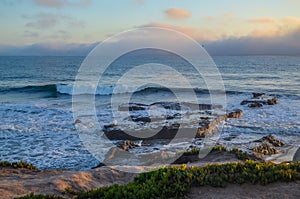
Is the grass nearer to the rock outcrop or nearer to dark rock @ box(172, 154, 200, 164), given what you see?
dark rock @ box(172, 154, 200, 164)

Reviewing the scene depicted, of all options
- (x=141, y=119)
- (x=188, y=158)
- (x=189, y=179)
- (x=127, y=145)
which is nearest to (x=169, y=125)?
(x=141, y=119)

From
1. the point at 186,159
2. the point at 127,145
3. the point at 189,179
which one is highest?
the point at 189,179

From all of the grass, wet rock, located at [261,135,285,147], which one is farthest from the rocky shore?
the grass

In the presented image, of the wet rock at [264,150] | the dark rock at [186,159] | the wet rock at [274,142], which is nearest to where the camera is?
the dark rock at [186,159]

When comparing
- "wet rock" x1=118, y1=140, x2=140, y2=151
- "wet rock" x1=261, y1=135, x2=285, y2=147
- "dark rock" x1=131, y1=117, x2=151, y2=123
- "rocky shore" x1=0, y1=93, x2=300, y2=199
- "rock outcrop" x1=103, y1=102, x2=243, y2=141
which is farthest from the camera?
"dark rock" x1=131, y1=117, x2=151, y2=123

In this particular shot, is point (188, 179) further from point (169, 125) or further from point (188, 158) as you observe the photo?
point (169, 125)

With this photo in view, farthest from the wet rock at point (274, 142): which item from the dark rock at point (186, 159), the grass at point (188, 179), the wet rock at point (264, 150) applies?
the grass at point (188, 179)

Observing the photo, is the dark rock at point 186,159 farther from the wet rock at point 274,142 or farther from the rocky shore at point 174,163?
the wet rock at point 274,142

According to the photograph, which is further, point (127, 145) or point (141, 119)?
point (141, 119)

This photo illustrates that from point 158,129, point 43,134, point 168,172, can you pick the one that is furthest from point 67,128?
point 168,172

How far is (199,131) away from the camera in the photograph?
17344mm

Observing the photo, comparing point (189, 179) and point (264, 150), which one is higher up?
point (189, 179)

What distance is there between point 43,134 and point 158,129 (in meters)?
6.55

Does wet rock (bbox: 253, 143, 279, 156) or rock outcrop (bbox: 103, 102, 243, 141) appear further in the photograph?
rock outcrop (bbox: 103, 102, 243, 141)
